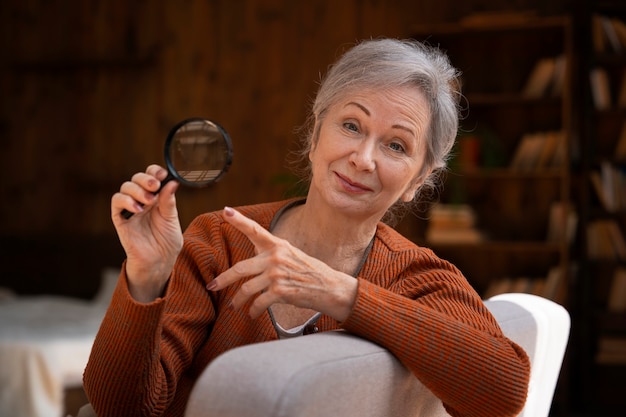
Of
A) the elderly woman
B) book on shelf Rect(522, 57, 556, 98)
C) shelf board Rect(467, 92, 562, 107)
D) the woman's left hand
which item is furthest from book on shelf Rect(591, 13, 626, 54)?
the woman's left hand

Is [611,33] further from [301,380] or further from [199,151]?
[301,380]

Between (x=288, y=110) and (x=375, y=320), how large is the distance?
178 inches

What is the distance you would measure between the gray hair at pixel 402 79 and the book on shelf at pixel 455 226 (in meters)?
3.27

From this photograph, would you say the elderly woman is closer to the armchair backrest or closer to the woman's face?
the woman's face

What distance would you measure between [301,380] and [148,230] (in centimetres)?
41

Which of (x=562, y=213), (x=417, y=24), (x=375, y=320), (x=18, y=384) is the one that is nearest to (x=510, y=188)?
(x=562, y=213)

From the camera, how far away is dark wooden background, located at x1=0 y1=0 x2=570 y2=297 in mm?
5691

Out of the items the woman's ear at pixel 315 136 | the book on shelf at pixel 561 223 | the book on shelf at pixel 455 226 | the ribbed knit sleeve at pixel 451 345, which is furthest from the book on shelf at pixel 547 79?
the ribbed knit sleeve at pixel 451 345

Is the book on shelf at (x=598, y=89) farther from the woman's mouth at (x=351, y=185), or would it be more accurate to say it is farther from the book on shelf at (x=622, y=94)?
the woman's mouth at (x=351, y=185)

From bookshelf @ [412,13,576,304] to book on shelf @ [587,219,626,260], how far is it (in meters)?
0.13

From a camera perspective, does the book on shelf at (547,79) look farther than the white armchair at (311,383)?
Yes

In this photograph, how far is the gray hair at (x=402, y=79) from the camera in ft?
5.48

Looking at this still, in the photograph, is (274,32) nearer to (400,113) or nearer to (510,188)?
(510,188)

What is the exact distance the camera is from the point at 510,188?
210 inches
